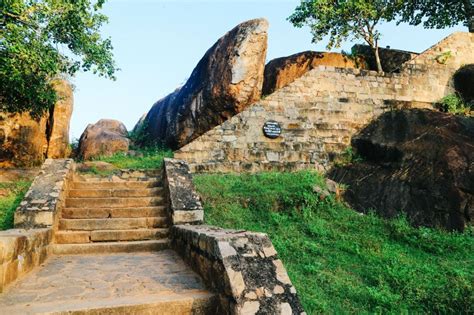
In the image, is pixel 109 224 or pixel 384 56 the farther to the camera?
pixel 384 56

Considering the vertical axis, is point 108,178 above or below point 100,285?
above

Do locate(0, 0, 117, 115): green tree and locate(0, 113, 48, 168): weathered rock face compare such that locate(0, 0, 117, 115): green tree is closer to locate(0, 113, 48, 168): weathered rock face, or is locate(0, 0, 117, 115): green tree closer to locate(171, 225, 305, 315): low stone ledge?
locate(0, 113, 48, 168): weathered rock face

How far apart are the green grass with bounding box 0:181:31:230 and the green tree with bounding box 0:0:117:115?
6.83 feet

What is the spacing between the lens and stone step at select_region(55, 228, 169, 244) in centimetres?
489

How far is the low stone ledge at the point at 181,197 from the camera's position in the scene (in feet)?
16.5

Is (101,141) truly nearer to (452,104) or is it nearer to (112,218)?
(112,218)

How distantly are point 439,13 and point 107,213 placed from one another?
14.0m

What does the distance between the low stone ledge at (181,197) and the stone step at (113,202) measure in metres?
0.29

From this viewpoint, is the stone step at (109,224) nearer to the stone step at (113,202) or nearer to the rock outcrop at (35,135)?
the stone step at (113,202)

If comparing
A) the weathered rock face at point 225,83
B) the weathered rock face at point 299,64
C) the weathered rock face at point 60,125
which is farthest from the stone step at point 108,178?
the weathered rock face at point 299,64

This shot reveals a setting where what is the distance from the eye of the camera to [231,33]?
11438 mm

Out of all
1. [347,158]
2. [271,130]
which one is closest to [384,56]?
[347,158]

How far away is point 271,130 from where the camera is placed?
9781 mm

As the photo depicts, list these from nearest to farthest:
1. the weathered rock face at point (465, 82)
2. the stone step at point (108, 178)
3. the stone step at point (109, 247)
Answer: the stone step at point (109, 247) → the stone step at point (108, 178) → the weathered rock face at point (465, 82)
